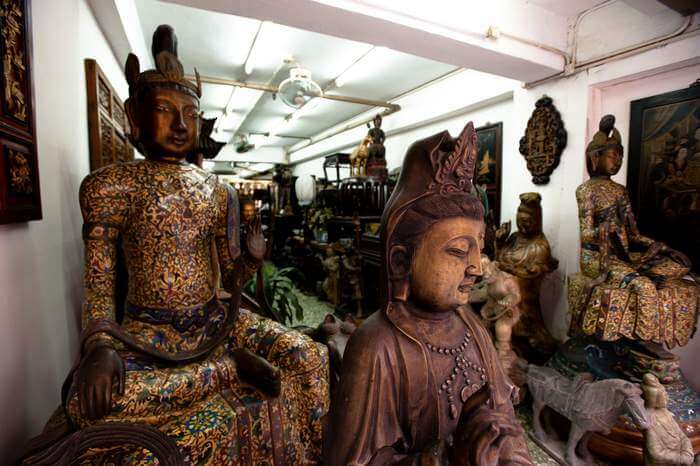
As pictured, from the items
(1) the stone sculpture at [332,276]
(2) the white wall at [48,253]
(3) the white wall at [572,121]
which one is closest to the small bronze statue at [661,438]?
(3) the white wall at [572,121]

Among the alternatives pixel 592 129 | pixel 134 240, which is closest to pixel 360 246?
pixel 592 129

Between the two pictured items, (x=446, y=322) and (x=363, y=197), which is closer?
(x=446, y=322)

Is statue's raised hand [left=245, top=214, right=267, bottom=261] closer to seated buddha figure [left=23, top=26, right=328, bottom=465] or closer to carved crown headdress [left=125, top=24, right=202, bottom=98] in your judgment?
seated buddha figure [left=23, top=26, right=328, bottom=465]

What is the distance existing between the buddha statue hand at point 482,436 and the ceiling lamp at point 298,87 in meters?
3.34

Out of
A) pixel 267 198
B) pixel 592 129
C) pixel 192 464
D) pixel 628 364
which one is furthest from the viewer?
pixel 267 198

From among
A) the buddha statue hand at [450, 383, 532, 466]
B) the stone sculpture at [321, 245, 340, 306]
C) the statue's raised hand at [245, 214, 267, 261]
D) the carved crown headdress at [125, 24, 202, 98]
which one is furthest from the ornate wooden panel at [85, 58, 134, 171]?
the stone sculpture at [321, 245, 340, 306]

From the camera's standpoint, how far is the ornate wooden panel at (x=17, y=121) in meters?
0.99

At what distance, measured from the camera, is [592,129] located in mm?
2588

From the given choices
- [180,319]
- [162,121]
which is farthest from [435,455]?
[162,121]

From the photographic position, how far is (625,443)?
6.23 ft

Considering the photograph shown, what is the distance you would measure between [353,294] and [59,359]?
317 centimetres

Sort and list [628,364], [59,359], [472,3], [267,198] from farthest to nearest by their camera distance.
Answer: [267,198], [472,3], [628,364], [59,359]

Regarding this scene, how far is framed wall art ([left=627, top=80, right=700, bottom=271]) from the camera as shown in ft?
7.20

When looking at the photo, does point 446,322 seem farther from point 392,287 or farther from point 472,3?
point 472,3
